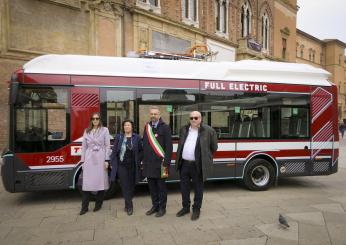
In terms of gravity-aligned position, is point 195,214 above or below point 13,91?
below

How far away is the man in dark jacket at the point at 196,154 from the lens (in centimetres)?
556

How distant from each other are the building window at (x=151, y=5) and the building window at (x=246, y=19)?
34.4 ft

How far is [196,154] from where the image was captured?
18.3 ft

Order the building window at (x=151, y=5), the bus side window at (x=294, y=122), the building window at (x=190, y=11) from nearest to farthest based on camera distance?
1. the bus side window at (x=294, y=122)
2. the building window at (x=151, y=5)
3. the building window at (x=190, y=11)

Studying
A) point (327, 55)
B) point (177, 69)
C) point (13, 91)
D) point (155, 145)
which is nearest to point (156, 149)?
point (155, 145)

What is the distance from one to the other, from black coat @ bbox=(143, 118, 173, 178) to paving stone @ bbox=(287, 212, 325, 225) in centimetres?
236

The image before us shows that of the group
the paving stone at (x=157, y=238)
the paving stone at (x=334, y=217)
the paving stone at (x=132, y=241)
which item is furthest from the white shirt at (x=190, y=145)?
the paving stone at (x=334, y=217)

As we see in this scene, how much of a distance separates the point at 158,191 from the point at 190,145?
40.5 inches

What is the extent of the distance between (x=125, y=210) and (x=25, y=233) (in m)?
1.71

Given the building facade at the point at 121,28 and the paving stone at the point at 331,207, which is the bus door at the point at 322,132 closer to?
the paving stone at the point at 331,207

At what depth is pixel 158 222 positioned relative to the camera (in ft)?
18.2

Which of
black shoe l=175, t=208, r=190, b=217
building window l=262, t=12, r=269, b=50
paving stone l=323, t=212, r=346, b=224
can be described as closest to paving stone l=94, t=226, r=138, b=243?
black shoe l=175, t=208, r=190, b=217

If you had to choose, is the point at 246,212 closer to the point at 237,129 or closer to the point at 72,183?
the point at 237,129

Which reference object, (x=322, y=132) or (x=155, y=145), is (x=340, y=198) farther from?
(x=155, y=145)
